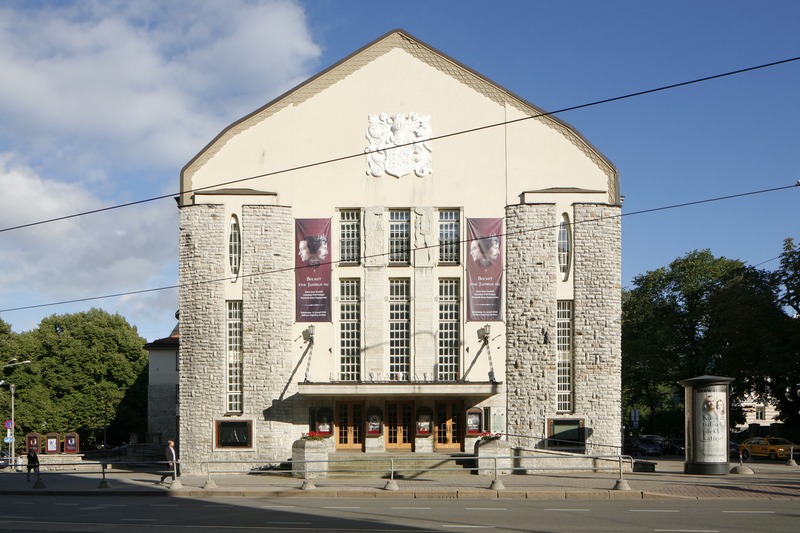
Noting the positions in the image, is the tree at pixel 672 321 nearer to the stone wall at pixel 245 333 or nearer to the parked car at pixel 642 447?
the parked car at pixel 642 447

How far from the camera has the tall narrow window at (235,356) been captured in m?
35.7

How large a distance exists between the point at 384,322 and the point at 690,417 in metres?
12.5

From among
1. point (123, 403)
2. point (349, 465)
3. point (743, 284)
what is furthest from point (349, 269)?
point (123, 403)

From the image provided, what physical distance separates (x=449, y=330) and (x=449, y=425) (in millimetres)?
3797

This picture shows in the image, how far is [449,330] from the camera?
118 ft

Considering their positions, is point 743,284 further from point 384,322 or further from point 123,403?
point 123,403

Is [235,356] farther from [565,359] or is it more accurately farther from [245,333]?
[565,359]

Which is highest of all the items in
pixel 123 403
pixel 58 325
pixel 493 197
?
pixel 493 197

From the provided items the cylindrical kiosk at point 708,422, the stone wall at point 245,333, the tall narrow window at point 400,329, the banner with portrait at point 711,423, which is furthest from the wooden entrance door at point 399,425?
the banner with portrait at point 711,423

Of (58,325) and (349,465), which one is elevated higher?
(58,325)

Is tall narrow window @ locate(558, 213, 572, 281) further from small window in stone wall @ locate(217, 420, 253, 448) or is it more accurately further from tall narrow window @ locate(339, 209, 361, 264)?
small window in stone wall @ locate(217, 420, 253, 448)

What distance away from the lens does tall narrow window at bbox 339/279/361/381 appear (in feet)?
117

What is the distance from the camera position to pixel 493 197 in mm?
36156

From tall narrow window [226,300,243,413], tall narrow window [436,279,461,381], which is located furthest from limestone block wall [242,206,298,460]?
tall narrow window [436,279,461,381]
